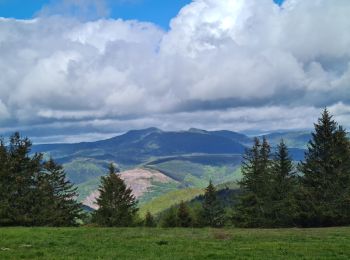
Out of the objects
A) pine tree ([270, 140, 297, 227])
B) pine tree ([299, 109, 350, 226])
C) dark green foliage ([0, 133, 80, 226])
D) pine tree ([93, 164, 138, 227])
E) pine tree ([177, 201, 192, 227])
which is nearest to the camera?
pine tree ([299, 109, 350, 226])

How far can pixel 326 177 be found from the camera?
58.2 m

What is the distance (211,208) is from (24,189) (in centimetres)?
4170

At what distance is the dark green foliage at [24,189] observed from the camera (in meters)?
58.3

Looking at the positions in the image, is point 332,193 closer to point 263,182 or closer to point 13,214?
point 263,182

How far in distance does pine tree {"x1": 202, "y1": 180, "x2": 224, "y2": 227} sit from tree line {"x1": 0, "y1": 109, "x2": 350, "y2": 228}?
1727 centimetres

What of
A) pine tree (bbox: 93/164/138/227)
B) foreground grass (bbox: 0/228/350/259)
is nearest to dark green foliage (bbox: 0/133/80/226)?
pine tree (bbox: 93/164/138/227)

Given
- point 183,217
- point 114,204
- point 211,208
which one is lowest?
point 183,217

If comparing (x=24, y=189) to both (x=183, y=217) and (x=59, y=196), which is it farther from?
(x=183, y=217)

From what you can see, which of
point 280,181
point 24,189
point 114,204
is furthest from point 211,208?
point 24,189

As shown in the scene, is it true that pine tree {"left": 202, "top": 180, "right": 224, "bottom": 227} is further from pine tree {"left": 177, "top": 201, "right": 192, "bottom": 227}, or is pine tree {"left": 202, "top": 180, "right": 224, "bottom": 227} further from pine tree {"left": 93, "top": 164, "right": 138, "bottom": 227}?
pine tree {"left": 93, "top": 164, "right": 138, "bottom": 227}

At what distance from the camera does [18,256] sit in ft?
76.0

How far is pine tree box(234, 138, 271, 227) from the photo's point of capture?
69062mm

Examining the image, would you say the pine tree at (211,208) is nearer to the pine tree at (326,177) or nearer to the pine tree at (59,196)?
the pine tree at (59,196)

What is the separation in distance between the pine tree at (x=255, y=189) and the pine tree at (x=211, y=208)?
18.0 m
